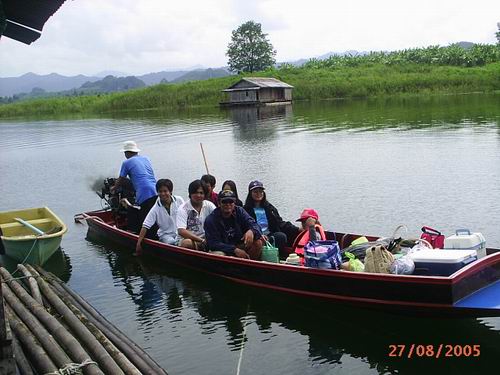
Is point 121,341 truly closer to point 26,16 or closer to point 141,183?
point 26,16

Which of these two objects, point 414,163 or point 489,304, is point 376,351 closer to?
point 489,304

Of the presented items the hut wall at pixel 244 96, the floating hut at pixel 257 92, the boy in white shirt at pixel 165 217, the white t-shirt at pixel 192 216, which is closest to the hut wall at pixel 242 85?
the floating hut at pixel 257 92

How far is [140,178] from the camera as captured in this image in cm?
1181

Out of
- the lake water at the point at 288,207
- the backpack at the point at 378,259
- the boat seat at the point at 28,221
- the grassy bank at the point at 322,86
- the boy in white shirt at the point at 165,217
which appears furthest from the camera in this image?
the grassy bank at the point at 322,86

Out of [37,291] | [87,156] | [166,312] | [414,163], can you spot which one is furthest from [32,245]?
[87,156]

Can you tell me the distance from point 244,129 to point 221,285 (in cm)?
2527

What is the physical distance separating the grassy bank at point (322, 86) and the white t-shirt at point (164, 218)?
48.3 m

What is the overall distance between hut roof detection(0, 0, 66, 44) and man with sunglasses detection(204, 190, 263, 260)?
11.5 feet

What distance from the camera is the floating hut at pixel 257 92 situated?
54.9 m

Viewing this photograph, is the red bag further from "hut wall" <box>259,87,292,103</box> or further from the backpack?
"hut wall" <box>259,87,292,103</box>

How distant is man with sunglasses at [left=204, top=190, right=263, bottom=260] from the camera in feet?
29.3

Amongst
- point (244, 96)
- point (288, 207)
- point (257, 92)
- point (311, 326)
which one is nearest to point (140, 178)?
Result: point (288, 207)

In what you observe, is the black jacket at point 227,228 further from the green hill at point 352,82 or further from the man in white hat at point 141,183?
the green hill at point 352,82

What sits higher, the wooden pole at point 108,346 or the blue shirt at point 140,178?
the blue shirt at point 140,178
